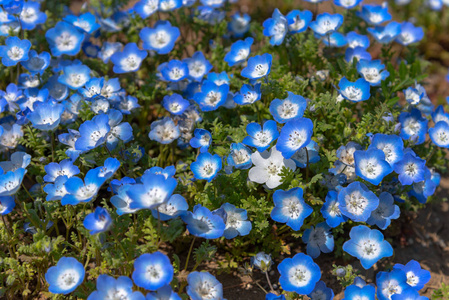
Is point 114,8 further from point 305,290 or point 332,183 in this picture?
point 305,290

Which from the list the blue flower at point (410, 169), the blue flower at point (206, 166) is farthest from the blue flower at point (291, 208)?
the blue flower at point (410, 169)

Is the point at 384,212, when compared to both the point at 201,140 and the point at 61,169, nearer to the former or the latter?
the point at 201,140

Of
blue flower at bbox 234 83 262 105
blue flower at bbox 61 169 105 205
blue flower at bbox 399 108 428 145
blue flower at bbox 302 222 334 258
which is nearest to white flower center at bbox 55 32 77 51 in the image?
blue flower at bbox 234 83 262 105

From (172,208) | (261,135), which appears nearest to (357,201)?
(261,135)

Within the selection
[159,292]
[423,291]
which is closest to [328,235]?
[423,291]

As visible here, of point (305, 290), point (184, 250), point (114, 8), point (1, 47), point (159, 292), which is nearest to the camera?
point (159, 292)

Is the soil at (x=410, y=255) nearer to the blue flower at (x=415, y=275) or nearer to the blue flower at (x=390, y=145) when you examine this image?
the blue flower at (x=415, y=275)

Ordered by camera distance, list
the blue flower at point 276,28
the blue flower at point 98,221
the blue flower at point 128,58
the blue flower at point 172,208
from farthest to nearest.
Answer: the blue flower at point 128,58 < the blue flower at point 276,28 < the blue flower at point 172,208 < the blue flower at point 98,221
